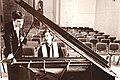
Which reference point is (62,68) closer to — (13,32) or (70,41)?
(70,41)

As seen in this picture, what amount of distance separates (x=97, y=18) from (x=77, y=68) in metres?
12.0

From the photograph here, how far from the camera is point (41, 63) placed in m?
3.04

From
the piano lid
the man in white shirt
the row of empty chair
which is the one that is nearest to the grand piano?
the piano lid

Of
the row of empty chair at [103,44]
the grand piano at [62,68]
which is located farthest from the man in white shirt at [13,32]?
the grand piano at [62,68]

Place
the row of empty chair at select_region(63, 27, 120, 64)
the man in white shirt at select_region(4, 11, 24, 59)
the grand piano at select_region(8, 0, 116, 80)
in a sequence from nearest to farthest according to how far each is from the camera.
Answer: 1. the grand piano at select_region(8, 0, 116, 80)
2. the man in white shirt at select_region(4, 11, 24, 59)
3. the row of empty chair at select_region(63, 27, 120, 64)

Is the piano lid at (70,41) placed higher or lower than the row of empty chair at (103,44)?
higher

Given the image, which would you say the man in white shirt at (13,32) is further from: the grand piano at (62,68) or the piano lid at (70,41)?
the piano lid at (70,41)

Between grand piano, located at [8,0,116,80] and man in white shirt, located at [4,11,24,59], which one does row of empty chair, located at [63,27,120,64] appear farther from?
grand piano, located at [8,0,116,80]

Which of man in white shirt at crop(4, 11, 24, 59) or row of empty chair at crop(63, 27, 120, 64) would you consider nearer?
man in white shirt at crop(4, 11, 24, 59)

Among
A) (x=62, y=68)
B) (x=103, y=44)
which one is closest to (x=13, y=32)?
(x=103, y=44)

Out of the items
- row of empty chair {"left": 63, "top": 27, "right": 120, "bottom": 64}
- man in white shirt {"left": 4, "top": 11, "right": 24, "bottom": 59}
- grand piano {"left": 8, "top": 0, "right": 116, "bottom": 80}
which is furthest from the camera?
row of empty chair {"left": 63, "top": 27, "right": 120, "bottom": 64}

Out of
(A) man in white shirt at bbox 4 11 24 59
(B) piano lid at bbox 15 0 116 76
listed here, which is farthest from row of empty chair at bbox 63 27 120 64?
(B) piano lid at bbox 15 0 116 76

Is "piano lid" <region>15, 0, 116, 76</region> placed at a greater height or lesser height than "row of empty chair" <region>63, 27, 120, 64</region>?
greater

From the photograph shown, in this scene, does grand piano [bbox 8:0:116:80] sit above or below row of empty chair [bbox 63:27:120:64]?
above
